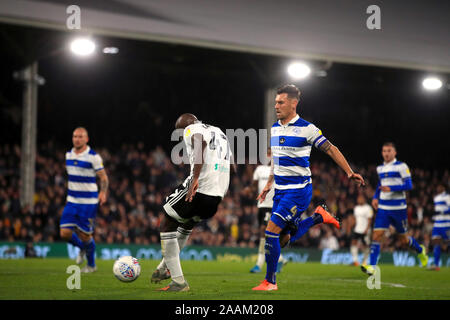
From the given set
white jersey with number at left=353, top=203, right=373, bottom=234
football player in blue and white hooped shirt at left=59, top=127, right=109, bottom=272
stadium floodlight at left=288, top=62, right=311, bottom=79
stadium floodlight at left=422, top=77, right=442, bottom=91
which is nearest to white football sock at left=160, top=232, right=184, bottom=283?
football player in blue and white hooped shirt at left=59, top=127, right=109, bottom=272

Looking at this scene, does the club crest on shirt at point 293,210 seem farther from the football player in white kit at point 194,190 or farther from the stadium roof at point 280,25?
the stadium roof at point 280,25

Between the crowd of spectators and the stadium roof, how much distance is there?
17.4 ft

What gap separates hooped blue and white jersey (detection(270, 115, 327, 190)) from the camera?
903 centimetres

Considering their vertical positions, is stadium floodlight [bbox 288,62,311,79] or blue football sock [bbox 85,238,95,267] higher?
stadium floodlight [bbox 288,62,311,79]

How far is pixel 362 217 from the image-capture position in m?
20.5

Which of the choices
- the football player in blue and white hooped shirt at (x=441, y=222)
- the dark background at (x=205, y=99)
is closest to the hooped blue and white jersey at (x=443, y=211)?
the football player in blue and white hooped shirt at (x=441, y=222)

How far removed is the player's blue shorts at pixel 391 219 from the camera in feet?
45.5

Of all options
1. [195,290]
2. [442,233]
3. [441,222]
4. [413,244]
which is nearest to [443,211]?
[441,222]

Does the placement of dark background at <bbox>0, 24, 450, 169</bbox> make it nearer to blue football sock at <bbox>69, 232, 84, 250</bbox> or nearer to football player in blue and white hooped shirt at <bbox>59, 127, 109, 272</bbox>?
football player in blue and white hooped shirt at <bbox>59, 127, 109, 272</bbox>

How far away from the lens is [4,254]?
19719 millimetres

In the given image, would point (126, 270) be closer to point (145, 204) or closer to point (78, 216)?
point (78, 216)
